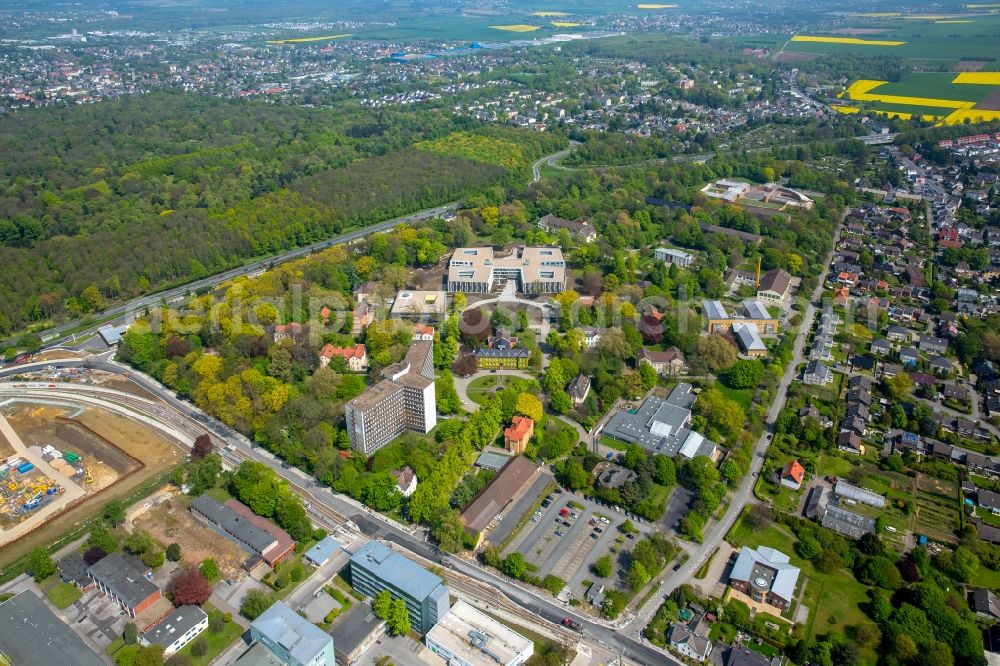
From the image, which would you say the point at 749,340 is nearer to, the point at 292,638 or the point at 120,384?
the point at 292,638

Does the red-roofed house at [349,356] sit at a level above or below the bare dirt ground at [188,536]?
above

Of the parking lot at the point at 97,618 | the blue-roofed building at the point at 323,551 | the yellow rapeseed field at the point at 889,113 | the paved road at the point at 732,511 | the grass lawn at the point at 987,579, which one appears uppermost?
the yellow rapeseed field at the point at 889,113

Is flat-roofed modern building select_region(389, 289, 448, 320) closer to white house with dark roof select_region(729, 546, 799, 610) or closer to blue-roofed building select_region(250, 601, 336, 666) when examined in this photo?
blue-roofed building select_region(250, 601, 336, 666)

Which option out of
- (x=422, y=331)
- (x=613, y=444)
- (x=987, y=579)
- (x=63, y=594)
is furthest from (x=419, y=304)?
(x=987, y=579)

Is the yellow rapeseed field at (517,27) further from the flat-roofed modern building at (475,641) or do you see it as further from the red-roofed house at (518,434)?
the flat-roofed modern building at (475,641)

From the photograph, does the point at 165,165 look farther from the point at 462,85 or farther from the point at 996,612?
the point at 996,612

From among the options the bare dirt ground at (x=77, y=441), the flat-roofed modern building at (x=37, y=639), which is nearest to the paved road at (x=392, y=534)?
the bare dirt ground at (x=77, y=441)
